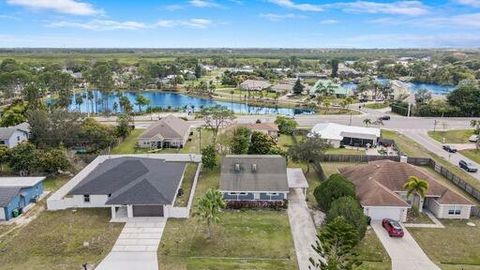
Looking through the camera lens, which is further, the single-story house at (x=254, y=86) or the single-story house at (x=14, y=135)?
the single-story house at (x=254, y=86)

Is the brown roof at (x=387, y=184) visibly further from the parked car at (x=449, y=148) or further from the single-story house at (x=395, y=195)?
the parked car at (x=449, y=148)

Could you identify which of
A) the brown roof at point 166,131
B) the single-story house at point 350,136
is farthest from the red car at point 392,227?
the brown roof at point 166,131

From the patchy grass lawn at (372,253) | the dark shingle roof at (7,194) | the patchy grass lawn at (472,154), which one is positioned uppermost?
the dark shingle roof at (7,194)

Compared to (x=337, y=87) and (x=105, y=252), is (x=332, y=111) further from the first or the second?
(x=105, y=252)

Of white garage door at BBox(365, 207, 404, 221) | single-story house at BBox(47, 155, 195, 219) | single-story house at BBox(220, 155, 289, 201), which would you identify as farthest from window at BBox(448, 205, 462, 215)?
single-story house at BBox(47, 155, 195, 219)

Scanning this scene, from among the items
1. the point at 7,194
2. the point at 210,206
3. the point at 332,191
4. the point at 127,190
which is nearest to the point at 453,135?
the point at 332,191

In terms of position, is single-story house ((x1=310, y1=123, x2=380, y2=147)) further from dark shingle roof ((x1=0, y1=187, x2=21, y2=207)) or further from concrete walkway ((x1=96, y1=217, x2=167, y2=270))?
dark shingle roof ((x1=0, y1=187, x2=21, y2=207))
